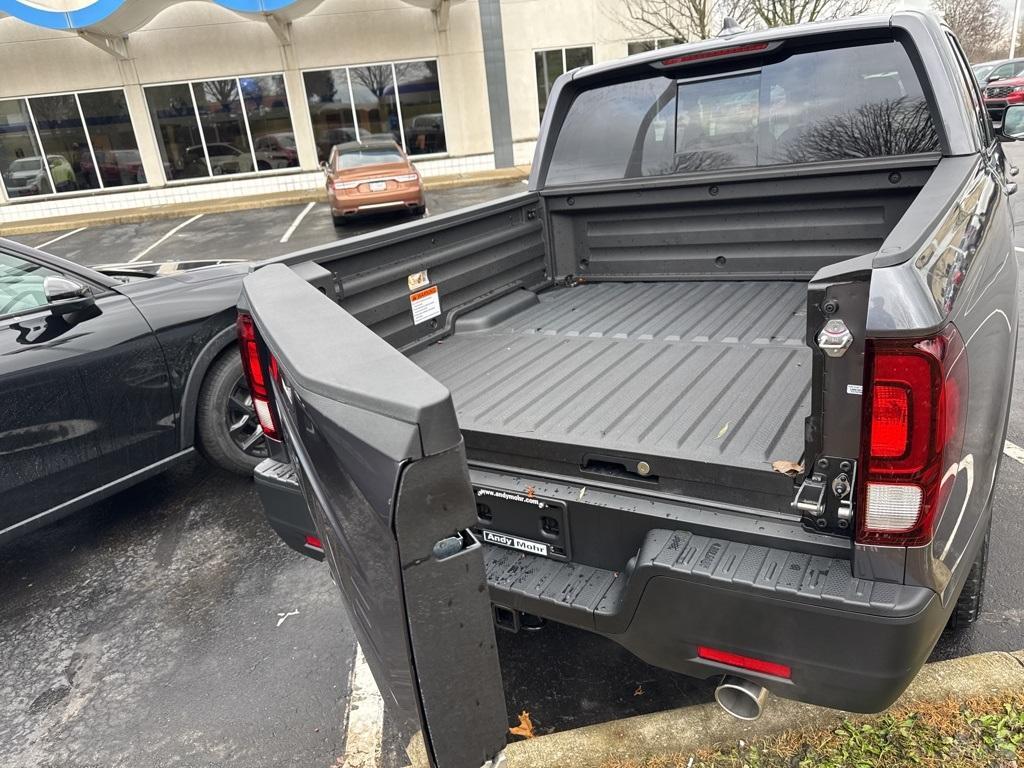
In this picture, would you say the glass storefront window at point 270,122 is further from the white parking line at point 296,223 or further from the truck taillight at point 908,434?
the truck taillight at point 908,434

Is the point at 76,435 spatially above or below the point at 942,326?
below

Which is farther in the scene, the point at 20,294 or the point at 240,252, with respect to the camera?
the point at 240,252

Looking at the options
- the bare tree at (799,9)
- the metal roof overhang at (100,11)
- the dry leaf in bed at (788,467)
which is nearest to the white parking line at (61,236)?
the metal roof overhang at (100,11)

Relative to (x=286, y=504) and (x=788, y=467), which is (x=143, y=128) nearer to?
(x=286, y=504)

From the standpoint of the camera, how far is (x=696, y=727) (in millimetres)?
2367

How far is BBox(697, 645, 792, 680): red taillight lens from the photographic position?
1.82 metres

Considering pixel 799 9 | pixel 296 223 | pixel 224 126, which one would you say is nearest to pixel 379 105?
pixel 224 126

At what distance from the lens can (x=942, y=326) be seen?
5.10 feet

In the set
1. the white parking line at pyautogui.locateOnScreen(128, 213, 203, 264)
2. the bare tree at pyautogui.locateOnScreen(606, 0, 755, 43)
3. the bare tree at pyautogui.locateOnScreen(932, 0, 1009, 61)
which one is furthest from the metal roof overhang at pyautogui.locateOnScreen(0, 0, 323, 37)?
the bare tree at pyautogui.locateOnScreen(932, 0, 1009, 61)

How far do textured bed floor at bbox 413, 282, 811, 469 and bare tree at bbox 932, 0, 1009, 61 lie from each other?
53155mm

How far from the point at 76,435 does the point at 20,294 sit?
0.75m

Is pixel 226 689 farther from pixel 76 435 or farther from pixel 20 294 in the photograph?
pixel 20 294

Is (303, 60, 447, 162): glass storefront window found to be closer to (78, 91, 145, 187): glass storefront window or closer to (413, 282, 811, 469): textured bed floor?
(78, 91, 145, 187): glass storefront window

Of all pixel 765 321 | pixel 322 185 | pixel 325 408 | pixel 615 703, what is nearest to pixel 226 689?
pixel 615 703
